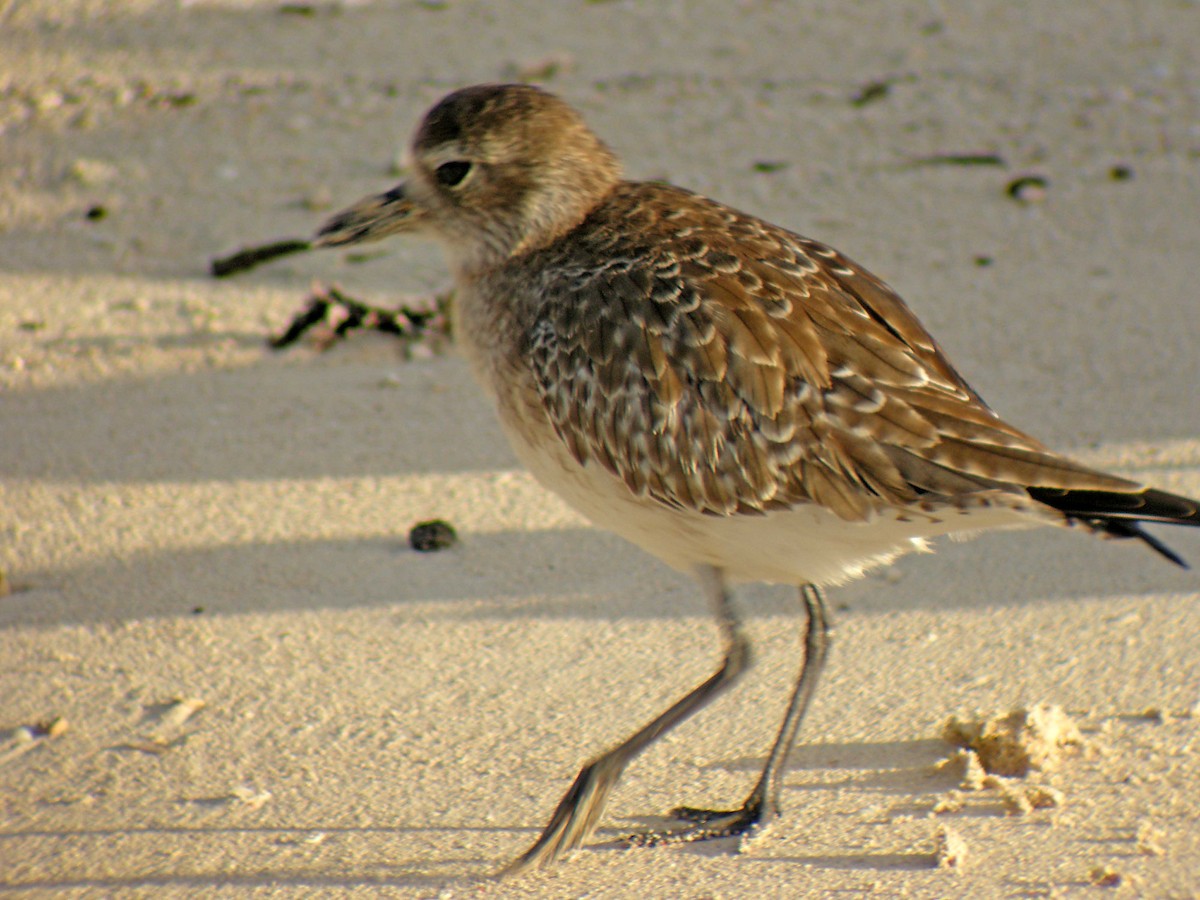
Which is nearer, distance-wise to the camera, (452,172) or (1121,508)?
(1121,508)

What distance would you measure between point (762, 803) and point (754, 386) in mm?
1065

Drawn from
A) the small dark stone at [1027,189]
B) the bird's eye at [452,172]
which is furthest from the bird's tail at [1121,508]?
the small dark stone at [1027,189]

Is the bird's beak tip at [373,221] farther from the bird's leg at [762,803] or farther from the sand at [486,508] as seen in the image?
the bird's leg at [762,803]

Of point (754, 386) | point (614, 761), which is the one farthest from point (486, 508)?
point (754, 386)

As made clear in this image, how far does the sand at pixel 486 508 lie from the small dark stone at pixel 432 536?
7cm

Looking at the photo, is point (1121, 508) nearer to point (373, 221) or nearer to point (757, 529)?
point (757, 529)

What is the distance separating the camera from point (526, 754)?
Answer: 4145mm

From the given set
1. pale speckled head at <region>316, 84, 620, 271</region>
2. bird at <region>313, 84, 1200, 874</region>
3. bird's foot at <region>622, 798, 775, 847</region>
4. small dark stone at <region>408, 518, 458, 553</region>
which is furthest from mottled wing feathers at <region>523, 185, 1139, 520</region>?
small dark stone at <region>408, 518, 458, 553</region>

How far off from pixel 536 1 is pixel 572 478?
22.1 feet

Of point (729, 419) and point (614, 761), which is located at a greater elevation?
point (729, 419)

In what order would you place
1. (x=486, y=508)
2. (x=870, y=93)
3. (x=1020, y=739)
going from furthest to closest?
(x=870, y=93), (x=486, y=508), (x=1020, y=739)

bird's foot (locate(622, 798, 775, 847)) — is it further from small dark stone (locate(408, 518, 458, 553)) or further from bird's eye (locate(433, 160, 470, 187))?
bird's eye (locate(433, 160, 470, 187))

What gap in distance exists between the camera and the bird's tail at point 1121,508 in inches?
128

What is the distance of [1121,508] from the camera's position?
3.30 meters
